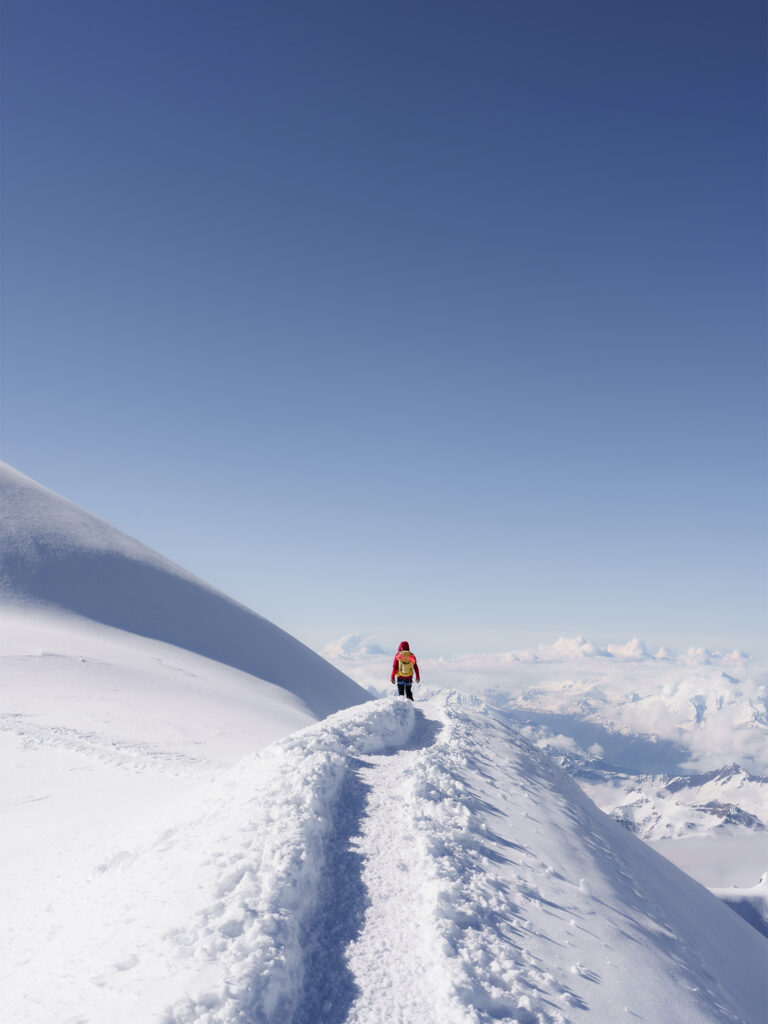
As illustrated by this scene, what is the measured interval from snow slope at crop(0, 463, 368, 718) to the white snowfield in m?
28.9

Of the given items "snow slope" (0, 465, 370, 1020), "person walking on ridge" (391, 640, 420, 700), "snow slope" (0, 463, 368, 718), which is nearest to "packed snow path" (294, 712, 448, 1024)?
"snow slope" (0, 465, 370, 1020)

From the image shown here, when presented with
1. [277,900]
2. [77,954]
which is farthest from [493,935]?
[77,954]

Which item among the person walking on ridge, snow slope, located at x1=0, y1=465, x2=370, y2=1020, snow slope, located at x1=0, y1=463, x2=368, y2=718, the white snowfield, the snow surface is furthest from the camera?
snow slope, located at x1=0, y1=463, x2=368, y2=718

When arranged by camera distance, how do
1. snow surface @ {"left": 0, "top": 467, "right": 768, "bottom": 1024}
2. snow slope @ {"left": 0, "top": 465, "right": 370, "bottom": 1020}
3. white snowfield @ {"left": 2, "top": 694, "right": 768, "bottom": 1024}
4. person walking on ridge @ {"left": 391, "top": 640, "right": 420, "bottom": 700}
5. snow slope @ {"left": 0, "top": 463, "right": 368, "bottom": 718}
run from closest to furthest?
white snowfield @ {"left": 2, "top": 694, "right": 768, "bottom": 1024}
snow surface @ {"left": 0, "top": 467, "right": 768, "bottom": 1024}
snow slope @ {"left": 0, "top": 465, "right": 370, "bottom": 1020}
person walking on ridge @ {"left": 391, "top": 640, "right": 420, "bottom": 700}
snow slope @ {"left": 0, "top": 463, "right": 368, "bottom": 718}

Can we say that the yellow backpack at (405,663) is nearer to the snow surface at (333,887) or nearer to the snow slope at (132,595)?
the snow surface at (333,887)

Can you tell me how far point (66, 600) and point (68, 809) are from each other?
1491 inches

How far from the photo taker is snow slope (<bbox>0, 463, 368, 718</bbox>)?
145 feet

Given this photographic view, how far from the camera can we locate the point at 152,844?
822cm

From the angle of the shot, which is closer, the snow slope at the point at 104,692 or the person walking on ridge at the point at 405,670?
the snow slope at the point at 104,692

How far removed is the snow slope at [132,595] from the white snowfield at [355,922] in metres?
28.9

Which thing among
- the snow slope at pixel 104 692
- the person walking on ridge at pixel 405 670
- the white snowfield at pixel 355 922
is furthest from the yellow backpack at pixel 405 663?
the white snowfield at pixel 355 922

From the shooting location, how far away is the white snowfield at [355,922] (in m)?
5.32

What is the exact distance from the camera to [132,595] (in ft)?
164

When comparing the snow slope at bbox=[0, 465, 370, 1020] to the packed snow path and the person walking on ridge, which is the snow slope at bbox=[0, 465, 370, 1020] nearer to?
the packed snow path
